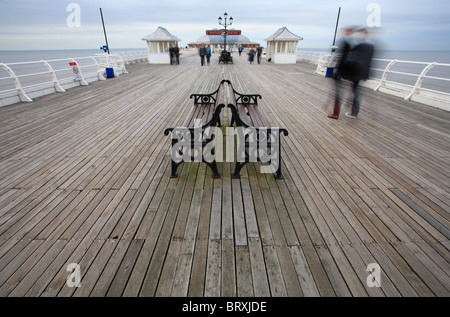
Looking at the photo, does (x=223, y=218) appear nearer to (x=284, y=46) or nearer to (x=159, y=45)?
(x=284, y=46)

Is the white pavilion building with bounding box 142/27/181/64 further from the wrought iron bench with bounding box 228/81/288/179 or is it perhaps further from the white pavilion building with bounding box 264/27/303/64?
the wrought iron bench with bounding box 228/81/288/179

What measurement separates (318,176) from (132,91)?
27.4 ft

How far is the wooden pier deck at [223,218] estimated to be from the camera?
1.77 metres

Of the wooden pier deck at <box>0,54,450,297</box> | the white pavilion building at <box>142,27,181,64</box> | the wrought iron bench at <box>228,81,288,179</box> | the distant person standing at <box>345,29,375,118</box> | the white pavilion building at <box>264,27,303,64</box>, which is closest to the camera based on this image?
the wooden pier deck at <box>0,54,450,297</box>

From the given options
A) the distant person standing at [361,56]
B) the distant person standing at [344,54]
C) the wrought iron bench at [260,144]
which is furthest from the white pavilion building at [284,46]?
the wrought iron bench at [260,144]

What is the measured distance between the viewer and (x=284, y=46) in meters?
20.5

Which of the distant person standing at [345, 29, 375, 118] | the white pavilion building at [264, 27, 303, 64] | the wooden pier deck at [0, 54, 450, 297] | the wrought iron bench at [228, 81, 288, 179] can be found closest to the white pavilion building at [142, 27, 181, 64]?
the white pavilion building at [264, 27, 303, 64]

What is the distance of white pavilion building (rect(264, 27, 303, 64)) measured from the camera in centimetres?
1980

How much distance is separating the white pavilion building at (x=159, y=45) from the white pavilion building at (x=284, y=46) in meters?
9.54

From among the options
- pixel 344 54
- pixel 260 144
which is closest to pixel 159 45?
pixel 344 54

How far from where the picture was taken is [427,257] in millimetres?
1965

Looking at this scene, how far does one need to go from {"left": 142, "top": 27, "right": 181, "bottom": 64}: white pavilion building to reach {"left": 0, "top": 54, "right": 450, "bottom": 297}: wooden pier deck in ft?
60.9
